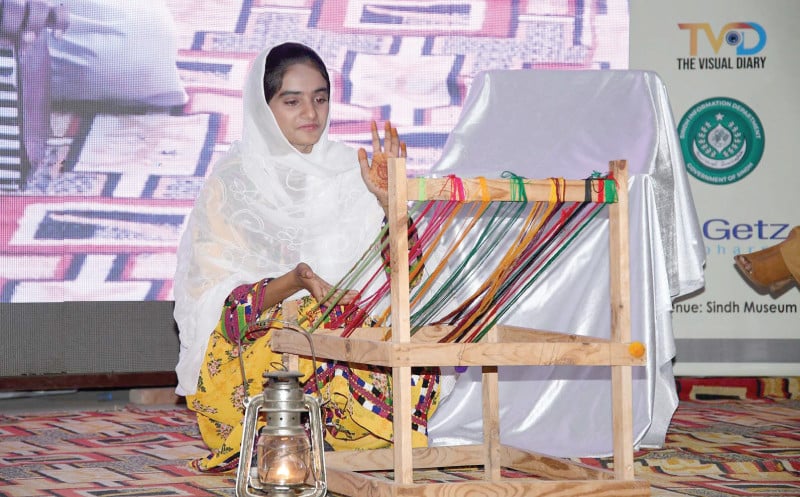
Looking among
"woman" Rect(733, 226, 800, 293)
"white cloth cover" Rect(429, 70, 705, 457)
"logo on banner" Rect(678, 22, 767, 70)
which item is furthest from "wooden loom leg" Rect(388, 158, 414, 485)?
"logo on banner" Rect(678, 22, 767, 70)

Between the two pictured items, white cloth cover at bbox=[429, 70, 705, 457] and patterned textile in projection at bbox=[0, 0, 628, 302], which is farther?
patterned textile in projection at bbox=[0, 0, 628, 302]

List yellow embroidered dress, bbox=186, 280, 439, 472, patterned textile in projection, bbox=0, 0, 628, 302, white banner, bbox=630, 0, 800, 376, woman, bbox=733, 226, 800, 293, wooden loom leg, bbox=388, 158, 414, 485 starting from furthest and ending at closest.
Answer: white banner, bbox=630, 0, 800, 376, patterned textile in projection, bbox=0, 0, 628, 302, woman, bbox=733, 226, 800, 293, yellow embroidered dress, bbox=186, 280, 439, 472, wooden loom leg, bbox=388, 158, 414, 485

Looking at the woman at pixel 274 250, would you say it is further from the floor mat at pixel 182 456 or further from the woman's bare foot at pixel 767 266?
the woman's bare foot at pixel 767 266

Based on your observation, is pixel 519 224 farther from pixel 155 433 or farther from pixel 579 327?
pixel 155 433

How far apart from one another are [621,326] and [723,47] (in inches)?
108

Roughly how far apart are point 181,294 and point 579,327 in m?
1.07

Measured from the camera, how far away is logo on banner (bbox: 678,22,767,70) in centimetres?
452

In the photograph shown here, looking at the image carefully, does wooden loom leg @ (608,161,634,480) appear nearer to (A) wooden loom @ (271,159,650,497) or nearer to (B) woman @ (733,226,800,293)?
(A) wooden loom @ (271,159,650,497)

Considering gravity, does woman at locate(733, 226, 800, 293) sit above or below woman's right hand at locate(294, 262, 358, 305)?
above

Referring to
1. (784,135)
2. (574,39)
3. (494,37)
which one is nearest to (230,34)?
(494,37)

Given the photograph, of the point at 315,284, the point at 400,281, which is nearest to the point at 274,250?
→ the point at 315,284

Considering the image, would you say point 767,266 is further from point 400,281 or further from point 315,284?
point 400,281

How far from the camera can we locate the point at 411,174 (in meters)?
4.23

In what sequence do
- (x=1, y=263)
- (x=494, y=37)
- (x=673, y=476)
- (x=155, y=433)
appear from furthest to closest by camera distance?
(x=494, y=37) → (x=1, y=263) → (x=155, y=433) → (x=673, y=476)
